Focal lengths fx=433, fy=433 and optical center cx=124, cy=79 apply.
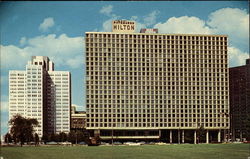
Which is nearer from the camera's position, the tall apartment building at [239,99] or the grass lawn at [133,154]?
the grass lawn at [133,154]

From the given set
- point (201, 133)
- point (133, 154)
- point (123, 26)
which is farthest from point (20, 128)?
point (201, 133)

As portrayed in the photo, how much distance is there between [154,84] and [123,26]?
15787 mm

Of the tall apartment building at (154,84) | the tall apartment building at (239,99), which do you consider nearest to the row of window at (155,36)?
the tall apartment building at (154,84)

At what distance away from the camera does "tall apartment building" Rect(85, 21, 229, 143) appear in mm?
101500

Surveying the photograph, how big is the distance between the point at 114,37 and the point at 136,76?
10572 mm

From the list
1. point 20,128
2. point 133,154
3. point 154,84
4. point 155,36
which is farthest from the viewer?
point 155,36

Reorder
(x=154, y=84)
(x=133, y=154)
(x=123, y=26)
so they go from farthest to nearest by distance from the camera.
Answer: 1. (x=123, y=26)
2. (x=154, y=84)
3. (x=133, y=154)

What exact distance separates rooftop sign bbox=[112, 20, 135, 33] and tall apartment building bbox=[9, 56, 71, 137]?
4776cm

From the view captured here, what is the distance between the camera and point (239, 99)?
350 feet

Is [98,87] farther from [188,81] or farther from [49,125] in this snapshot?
[49,125]

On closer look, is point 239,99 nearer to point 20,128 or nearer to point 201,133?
point 201,133

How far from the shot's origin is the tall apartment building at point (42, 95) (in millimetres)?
142625

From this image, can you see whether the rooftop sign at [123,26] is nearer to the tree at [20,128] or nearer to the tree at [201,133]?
the tree at [201,133]

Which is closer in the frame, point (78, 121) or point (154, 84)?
point (154, 84)
